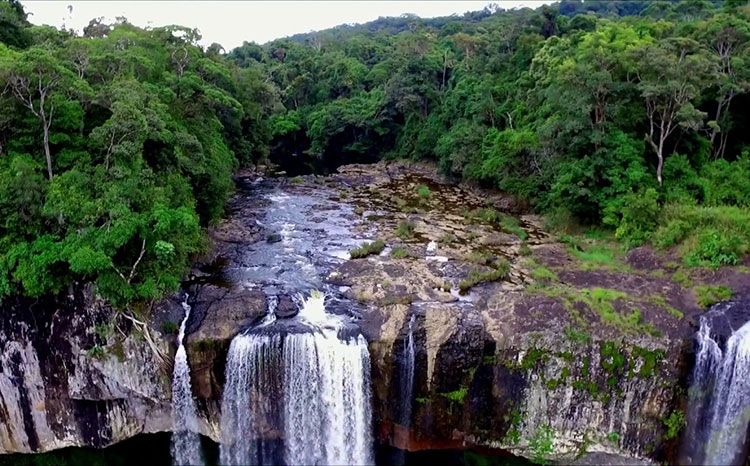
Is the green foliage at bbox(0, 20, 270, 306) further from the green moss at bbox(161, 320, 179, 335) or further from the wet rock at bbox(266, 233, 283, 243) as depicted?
the wet rock at bbox(266, 233, 283, 243)

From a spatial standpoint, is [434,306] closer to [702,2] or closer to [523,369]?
[523,369]

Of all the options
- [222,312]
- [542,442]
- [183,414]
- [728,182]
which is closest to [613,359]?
[542,442]

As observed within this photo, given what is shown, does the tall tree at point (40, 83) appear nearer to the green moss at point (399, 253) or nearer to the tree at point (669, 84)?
the green moss at point (399, 253)

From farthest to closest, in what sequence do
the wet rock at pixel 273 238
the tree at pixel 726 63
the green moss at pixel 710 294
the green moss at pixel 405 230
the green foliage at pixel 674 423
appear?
the green moss at pixel 405 230 → the wet rock at pixel 273 238 → the tree at pixel 726 63 → the green moss at pixel 710 294 → the green foliage at pixel 674 423

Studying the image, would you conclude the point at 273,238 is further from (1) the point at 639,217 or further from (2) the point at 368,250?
(1) the point at 639,217

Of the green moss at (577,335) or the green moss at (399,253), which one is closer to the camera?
the green moss at (577,335)

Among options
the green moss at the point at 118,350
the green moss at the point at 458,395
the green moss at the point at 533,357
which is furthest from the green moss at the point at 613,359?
the green moss at the point at 118,350
